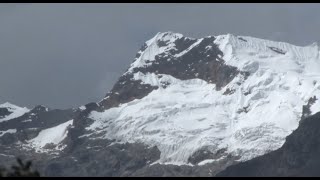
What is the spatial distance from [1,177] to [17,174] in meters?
1.70

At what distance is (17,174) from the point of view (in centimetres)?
11500

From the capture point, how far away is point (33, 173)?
115 meters

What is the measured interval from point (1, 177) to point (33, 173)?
325 centimetres

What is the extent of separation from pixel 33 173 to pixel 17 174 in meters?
1.63

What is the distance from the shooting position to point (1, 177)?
115250 millimetres
